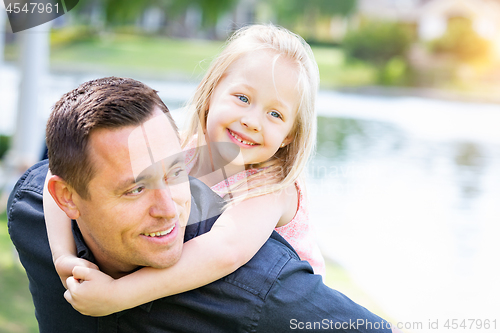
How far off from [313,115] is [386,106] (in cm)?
2198

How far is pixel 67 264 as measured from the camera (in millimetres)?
1267

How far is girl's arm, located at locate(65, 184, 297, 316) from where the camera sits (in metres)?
1.20

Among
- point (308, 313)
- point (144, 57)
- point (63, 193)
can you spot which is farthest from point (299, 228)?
point (144, 57)

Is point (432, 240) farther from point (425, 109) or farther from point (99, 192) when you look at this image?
point (425, 109)

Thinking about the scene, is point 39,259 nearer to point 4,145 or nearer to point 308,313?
point 308,313

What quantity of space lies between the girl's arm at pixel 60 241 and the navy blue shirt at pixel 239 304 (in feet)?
0.09

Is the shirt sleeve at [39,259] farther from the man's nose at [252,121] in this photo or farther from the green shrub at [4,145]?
the green shrub at [4,145]

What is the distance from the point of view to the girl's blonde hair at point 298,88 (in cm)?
178

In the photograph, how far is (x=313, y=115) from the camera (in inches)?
74.1

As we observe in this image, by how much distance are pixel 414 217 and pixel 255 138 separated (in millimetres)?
5866

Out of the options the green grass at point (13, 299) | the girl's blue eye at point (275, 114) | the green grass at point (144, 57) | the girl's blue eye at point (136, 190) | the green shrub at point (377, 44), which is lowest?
the green grass at point (144, 57)

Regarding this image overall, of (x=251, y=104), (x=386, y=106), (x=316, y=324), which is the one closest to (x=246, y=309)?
(x=316, y=324)

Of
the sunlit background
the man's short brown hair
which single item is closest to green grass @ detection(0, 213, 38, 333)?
the sunlit background

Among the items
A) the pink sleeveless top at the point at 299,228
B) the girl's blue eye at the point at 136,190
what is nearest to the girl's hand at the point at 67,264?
the girl's blue eye at the point at 136,190
